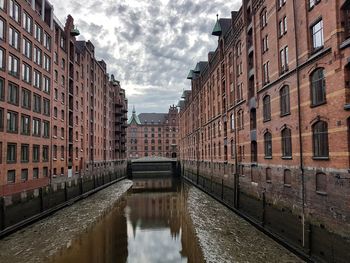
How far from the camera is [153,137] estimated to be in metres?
112

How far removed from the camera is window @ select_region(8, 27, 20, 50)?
80.8ft

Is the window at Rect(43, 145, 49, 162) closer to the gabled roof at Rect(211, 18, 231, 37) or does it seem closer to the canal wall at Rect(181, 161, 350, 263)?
the canal wall at Rect(181, 161, 350, 263)

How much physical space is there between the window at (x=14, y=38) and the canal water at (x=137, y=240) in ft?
50.6

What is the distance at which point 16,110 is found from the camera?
83.8 ft

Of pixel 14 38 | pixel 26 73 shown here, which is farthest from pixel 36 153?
pixel 14 38

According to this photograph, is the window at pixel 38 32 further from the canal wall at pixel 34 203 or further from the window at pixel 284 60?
the window at pixel 284 60

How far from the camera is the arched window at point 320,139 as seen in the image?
14.8 meters

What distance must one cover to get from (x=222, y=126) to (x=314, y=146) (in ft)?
71.4

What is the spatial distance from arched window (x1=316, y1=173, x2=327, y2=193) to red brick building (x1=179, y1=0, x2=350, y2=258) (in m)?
0.05

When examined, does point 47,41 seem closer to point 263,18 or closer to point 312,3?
point 263,18

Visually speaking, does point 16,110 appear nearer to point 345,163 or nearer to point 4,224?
point 4,224

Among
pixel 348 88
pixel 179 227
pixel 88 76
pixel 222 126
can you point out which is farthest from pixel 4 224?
pixel 88 76

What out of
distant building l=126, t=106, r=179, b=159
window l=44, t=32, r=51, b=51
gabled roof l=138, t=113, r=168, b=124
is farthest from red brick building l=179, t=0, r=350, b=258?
gabled roof l=138, t=113, r=168, b=124

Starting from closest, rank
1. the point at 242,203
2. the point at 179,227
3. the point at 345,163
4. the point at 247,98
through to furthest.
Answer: the point at 345,163, the point at 179,227, the point at 242,203, the point at 247,98
